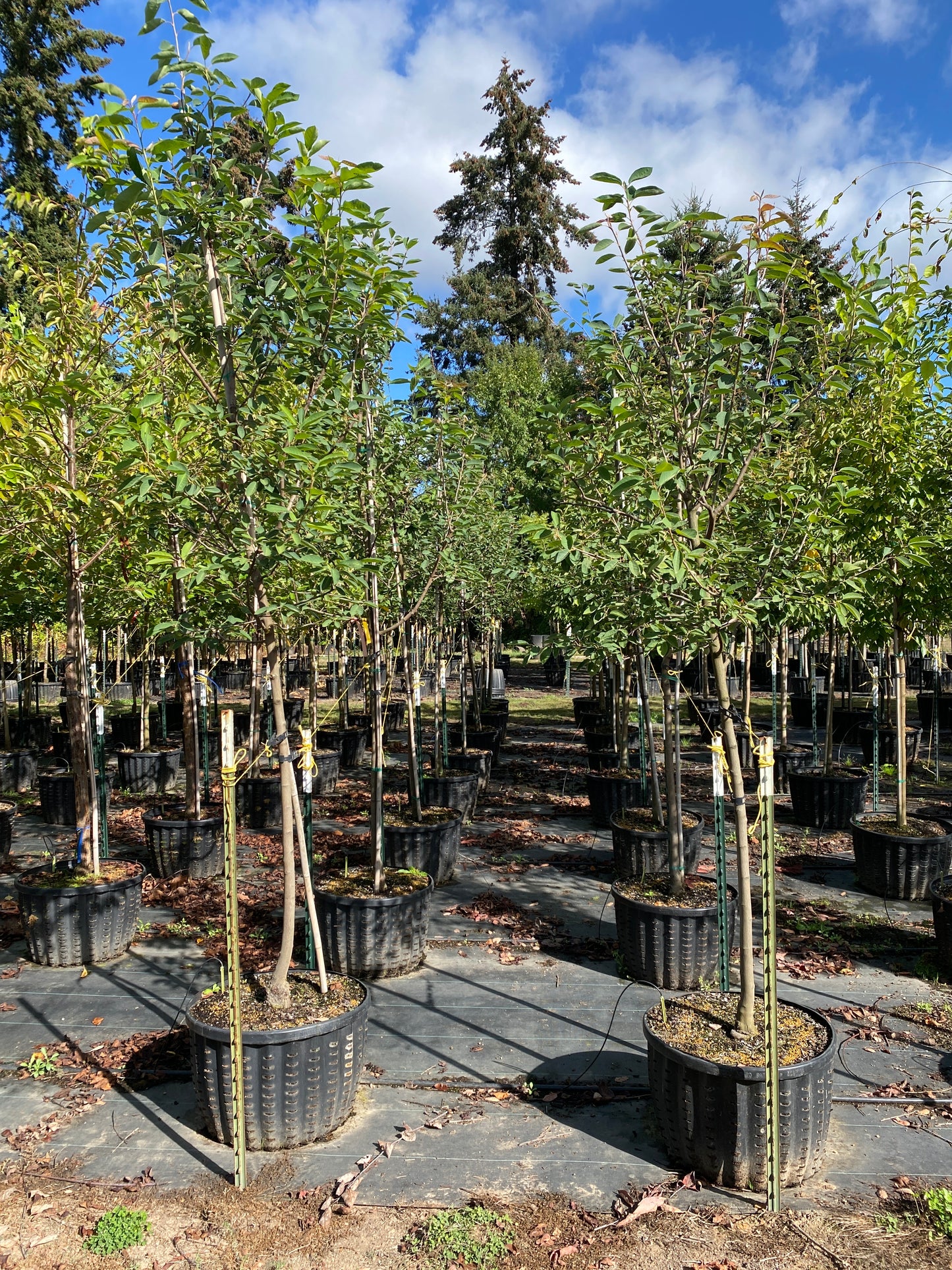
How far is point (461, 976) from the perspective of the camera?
5.16 metres

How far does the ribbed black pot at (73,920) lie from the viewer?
206 inches

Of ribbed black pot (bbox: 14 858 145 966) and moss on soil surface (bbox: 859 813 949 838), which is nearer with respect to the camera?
ribbed black pot (bbox: 14 858 145 966)

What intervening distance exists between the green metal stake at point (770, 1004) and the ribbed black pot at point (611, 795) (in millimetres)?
5551

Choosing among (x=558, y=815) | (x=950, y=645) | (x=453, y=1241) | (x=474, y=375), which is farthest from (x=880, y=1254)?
(x=950, y=645)

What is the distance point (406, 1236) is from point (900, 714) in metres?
5.70

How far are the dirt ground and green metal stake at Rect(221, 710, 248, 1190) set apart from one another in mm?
169

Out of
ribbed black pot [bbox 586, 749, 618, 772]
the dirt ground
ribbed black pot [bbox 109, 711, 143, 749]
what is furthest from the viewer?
ribbed black pot [bbox 109, 711, 143, 749]

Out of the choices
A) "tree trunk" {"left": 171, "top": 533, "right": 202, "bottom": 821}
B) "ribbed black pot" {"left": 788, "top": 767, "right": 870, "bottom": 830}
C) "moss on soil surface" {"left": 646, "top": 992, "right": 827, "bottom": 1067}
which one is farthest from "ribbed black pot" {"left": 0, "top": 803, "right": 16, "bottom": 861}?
"ribbed black pot" {"left": 788, "top": 767, "right": 870, "bottom": 830}

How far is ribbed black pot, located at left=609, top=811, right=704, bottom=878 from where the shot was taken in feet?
20.7

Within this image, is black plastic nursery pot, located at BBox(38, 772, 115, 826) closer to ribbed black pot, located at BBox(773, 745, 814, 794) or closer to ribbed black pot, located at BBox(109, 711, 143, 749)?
ribbed black pot, located at BBox(109, 711, 143, 749)

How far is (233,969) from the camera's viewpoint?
3139mm

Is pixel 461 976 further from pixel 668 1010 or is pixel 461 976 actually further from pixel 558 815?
pixel 558 815

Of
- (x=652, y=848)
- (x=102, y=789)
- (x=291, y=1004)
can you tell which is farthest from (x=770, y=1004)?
(x=102, y=789)

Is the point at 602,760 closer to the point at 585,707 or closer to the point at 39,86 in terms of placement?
the point at 585,707
